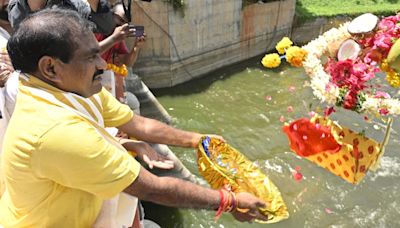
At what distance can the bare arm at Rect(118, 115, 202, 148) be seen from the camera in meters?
2.57

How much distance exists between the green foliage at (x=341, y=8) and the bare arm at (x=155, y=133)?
395 inches

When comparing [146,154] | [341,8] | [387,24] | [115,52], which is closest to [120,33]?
[115,52]

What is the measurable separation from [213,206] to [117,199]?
1.65 feet

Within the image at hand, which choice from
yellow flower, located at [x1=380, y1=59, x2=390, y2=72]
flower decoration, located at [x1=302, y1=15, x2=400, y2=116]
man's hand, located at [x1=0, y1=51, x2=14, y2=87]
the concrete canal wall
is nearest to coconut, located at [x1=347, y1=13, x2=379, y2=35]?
flower decoration, located at [x1=302, y1=15, x2=400, y2=116]

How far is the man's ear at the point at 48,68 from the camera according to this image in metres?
1.70

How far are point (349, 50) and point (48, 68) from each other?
2521 mm

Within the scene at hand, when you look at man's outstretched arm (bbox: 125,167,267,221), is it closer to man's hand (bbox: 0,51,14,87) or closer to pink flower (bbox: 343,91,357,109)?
pink flower (bbox: 343,91,357,109)

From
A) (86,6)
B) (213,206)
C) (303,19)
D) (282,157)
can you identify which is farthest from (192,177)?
(303,19)

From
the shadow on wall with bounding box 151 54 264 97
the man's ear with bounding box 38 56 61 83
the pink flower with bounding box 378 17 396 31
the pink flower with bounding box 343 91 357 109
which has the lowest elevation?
the shadow on wall with bounding box 151 54 264 97

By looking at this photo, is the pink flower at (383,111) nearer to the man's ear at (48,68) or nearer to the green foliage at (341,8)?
the man's ear at (48,68)

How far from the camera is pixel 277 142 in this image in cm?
716

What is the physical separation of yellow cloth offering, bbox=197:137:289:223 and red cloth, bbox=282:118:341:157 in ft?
2.88

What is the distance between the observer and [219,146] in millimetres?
2760

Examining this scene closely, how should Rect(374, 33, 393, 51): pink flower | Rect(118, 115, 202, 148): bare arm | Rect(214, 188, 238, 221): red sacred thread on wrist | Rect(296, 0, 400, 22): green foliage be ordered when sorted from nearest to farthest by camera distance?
Rect(214, 188, 238, 221): red sacred thread on wrist
Rect(118, 115, 202, 148): bare arm
Rect(374, 33, 393, 51): pink flower
Rect(296, 0, 400, 22): green foliage
